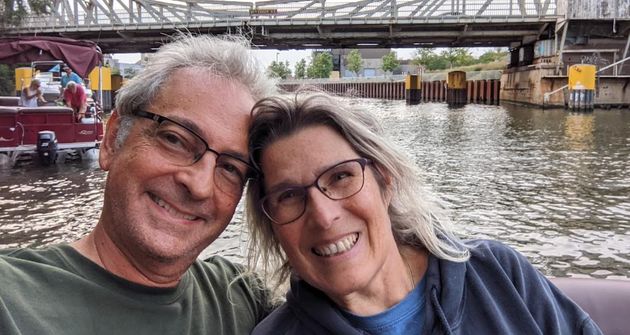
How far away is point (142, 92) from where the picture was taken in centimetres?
176

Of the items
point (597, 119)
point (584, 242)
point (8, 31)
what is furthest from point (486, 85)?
point (584, 242)

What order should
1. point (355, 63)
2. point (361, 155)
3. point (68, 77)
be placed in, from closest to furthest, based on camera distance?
point (361, 155)
point (68, 77)
point (355, 63)

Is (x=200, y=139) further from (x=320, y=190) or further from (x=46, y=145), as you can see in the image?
(x=46, y=145)

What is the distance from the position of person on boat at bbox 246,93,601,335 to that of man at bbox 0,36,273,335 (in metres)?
0.12

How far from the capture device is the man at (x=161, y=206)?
153 cm

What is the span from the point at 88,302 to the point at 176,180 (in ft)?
1.26

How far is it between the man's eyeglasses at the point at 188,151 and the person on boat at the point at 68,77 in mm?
11404

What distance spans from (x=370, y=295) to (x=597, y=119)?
22.3 metres

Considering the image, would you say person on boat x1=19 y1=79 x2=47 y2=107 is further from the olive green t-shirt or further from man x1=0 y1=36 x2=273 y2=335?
the olive green t-shirt

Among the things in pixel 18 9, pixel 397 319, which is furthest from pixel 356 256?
pixel 18 9

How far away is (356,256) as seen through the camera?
162 centimetres

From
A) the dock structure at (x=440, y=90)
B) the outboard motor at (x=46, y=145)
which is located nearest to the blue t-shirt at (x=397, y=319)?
the outboard motor at (x=46, y=145)

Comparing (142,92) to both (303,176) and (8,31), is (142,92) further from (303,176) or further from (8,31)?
(8,31)

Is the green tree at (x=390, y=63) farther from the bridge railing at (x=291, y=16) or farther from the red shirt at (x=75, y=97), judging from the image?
the red shirt at (x=75, y=97)
